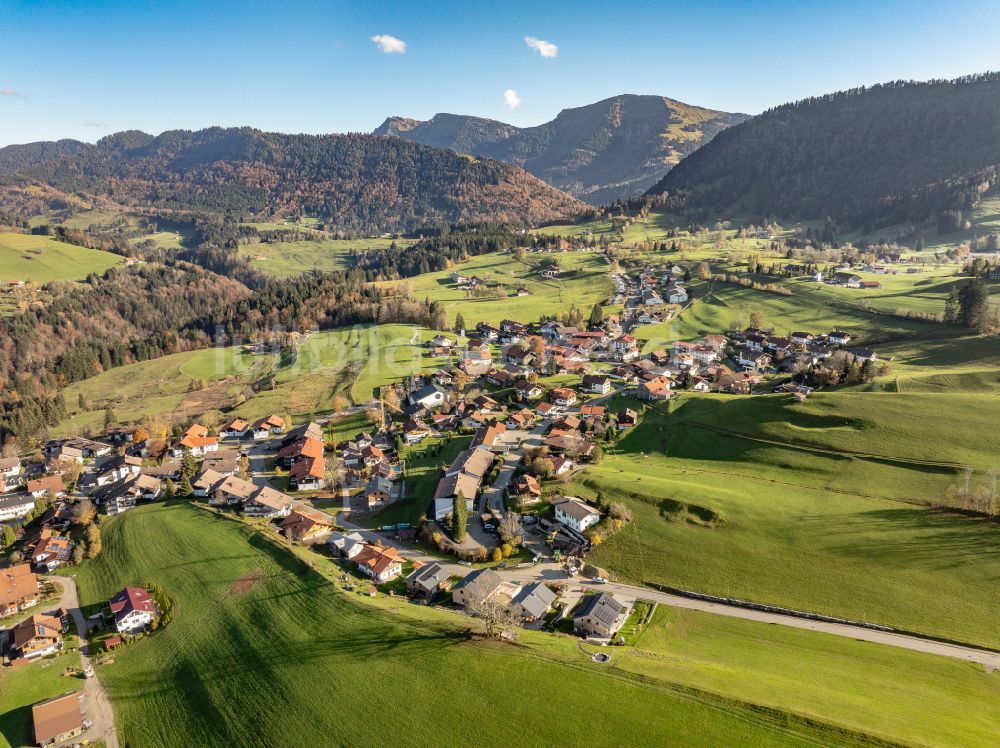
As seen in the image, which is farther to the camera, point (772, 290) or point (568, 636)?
point (772, 290)

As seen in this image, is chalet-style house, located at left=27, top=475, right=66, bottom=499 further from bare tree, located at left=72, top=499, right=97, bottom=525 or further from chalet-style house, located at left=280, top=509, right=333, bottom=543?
chalet-style house, located at left=280, top=509, right=333, bottom=543

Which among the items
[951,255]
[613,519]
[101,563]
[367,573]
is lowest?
[101,563]

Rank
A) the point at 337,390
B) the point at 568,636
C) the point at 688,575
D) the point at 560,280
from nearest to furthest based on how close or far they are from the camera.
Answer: the point at 568,636 < the point at 688,575 < the point at 337,390 < the point at 560,280

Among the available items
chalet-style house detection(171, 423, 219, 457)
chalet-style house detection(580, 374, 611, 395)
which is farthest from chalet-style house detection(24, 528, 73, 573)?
chalet-style house detection(580, 374, 611, 395)

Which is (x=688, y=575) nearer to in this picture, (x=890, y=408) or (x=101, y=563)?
(x=890, y=408)

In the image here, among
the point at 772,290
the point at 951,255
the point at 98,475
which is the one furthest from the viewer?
the point at 951,255

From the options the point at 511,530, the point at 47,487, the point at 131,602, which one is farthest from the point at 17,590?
the point at 511,530

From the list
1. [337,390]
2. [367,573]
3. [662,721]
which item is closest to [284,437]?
[337,390]
